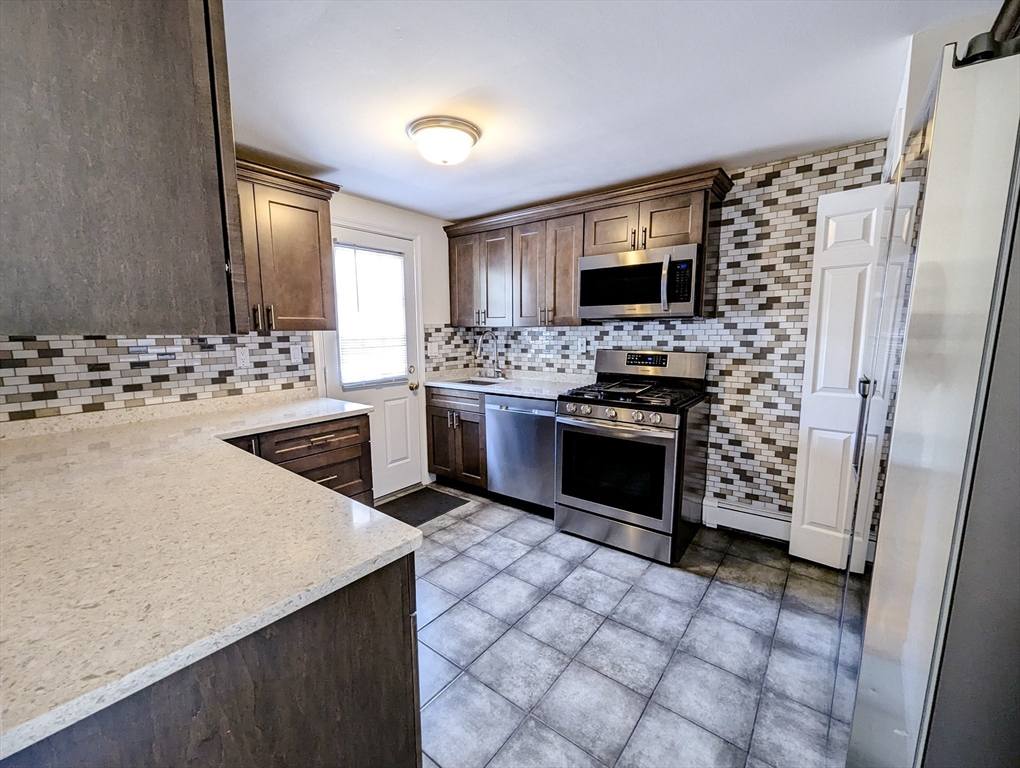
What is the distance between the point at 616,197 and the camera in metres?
2.77

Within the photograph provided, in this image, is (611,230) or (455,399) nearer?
(611,230)

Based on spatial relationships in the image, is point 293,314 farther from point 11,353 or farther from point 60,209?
point 60,209

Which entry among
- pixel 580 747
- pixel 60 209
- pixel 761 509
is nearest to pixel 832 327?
pixel 761 509

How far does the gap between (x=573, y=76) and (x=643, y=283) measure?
4.37 feet

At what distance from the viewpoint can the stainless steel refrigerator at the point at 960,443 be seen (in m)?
0.66

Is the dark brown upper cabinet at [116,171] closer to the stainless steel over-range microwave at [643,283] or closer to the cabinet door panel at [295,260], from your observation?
the cabinet door panel at [295,260]

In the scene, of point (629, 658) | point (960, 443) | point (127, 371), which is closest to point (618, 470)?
point (629, 658)

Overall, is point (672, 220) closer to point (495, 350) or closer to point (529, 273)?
point (529, 273)

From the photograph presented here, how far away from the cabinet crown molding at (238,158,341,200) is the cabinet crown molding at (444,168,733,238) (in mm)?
1284

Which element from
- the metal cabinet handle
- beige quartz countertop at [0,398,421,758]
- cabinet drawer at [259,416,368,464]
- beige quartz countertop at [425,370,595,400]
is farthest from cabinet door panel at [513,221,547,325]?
beige quartz countertop at [0,398,421,758]

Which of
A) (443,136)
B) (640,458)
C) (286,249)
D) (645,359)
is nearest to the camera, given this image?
(443,136)

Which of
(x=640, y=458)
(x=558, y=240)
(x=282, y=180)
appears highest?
(x=282, y=180)

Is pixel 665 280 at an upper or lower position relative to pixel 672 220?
lower

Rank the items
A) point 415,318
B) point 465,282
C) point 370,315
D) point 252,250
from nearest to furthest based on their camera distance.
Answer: point 252,250 → point 370,315 → point 415,318 → point 465,282
